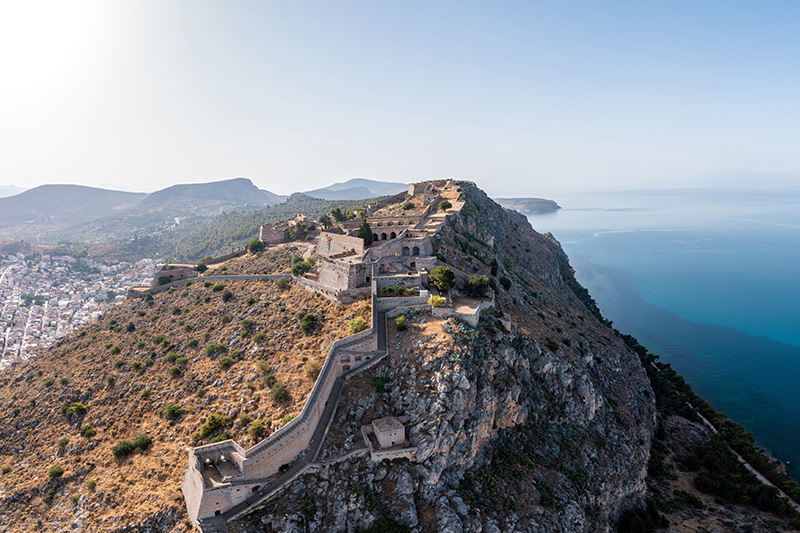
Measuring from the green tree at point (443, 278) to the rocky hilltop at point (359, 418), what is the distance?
1.00 m

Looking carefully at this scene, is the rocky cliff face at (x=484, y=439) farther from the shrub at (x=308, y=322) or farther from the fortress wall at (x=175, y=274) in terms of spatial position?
the fortress wall at (x=175, y=274)

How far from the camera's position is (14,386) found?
48.1 meters

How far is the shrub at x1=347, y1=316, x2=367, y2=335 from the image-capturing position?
3475 cm

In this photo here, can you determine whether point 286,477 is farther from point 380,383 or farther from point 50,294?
point 50,294

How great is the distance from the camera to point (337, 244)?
52688 mm

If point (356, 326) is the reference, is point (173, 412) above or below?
below

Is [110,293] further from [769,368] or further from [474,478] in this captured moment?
[769,368]

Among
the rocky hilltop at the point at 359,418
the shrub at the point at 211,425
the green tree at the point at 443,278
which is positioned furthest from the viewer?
the green tree at the point at 443,278

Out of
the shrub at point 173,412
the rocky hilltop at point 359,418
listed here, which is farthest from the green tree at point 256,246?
the shrub at point 173,412

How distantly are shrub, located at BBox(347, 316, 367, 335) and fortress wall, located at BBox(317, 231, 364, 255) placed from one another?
48.3ft

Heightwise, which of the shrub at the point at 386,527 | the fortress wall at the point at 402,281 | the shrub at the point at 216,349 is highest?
the fortress wall at the point at 402,281

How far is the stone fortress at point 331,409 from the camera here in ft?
87.6

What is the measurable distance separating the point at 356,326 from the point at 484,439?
597 inches

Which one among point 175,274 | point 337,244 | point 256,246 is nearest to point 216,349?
point 337,244
